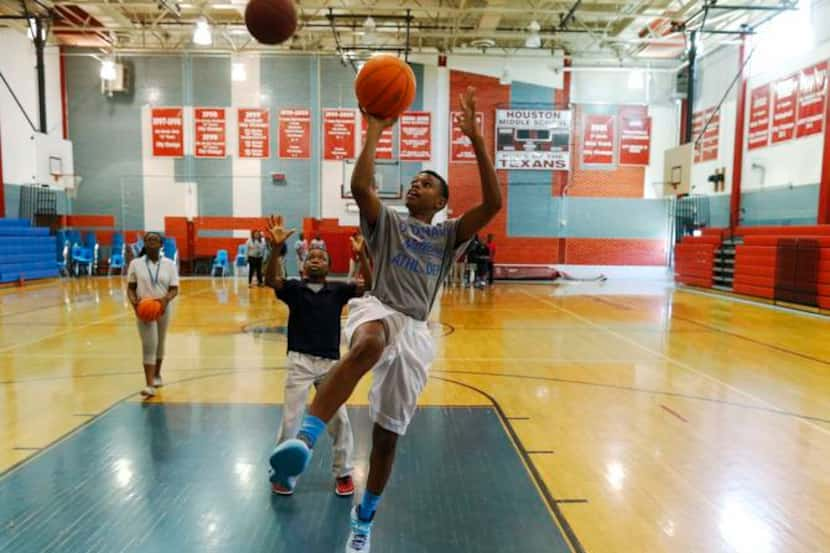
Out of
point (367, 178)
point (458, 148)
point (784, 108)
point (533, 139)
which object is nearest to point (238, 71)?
point (458, 148)

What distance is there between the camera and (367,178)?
2.24 metres

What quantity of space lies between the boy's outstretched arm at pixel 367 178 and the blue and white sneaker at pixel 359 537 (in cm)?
131

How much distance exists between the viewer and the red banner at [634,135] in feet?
58.5

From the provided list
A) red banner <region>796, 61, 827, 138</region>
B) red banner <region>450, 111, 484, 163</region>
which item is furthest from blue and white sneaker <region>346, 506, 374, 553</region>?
red banner <region>450, 111, 484, 163</region>

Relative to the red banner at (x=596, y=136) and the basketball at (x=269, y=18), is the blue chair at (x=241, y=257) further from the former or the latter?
the basketball at (x=269, y=18)

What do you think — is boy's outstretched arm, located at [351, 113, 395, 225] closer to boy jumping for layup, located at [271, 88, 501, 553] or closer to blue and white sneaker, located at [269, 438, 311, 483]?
boy jumping for layup, located at [271, 88, 501, 553]

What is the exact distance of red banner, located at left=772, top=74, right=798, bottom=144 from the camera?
12.7m

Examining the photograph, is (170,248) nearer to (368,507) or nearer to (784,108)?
(368,507)

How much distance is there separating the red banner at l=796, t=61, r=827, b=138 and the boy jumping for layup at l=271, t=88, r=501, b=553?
12910 mm

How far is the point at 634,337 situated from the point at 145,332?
20.7 ft

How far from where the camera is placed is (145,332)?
480 cm

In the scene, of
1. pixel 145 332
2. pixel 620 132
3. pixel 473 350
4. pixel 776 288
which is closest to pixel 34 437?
pixel 145 332

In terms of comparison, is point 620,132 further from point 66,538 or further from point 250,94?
point 66,538

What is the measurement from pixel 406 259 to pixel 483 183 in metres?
0.47
